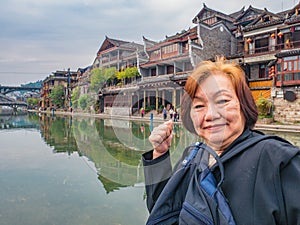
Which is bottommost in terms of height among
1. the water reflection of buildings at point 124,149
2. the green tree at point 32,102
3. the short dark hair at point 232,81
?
the water reflection of buildings at point 124,149

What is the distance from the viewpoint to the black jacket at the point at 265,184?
805mm

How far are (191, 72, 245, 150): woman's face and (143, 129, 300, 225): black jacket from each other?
0.12 m

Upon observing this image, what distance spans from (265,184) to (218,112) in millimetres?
305

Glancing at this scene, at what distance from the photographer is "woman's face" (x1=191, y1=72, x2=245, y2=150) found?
3.28 ft

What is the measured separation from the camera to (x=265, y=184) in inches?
32.6

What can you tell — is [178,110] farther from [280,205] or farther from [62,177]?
[62,177]

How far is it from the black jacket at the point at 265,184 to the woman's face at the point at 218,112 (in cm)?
12

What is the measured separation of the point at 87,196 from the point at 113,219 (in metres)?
0.98

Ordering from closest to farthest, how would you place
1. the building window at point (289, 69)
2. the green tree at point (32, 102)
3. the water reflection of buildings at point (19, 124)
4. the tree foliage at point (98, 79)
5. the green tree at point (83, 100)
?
the tree foliage at point (98, 79) → the building window at point (289, 69) → the water reflection of buildings at point (19, 124) → the green tree at point (83, 100) → the green tree at point (32, 102)

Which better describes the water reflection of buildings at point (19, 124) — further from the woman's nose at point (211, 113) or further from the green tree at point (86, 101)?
the woman's nose at point (211, 113)

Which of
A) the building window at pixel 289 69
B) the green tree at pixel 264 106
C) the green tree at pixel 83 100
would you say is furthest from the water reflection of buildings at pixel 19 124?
the building window at pixel 289 69

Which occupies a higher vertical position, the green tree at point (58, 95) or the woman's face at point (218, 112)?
the green tree at point (58, 95)

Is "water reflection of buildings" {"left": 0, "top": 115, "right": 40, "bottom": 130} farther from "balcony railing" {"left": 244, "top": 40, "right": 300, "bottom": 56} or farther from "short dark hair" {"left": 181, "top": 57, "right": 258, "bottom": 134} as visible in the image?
"short dark hair" {"left": 181, "top": 57, "right": 258, "bottom": 134}

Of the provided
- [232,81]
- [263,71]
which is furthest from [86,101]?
[232,81]
